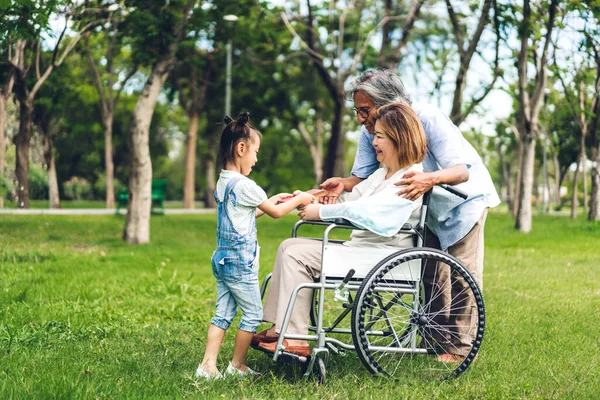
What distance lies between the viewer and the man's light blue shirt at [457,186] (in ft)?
14.7

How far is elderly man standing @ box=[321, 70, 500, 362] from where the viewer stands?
14.5 feet

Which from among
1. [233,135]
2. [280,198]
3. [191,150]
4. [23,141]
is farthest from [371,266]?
[191,150]

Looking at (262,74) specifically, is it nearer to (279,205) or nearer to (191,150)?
(191,150)


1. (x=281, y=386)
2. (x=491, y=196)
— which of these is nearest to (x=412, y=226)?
(x=491, y=196)

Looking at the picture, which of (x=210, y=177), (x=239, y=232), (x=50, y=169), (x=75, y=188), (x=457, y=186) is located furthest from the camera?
(x=75, y=188)

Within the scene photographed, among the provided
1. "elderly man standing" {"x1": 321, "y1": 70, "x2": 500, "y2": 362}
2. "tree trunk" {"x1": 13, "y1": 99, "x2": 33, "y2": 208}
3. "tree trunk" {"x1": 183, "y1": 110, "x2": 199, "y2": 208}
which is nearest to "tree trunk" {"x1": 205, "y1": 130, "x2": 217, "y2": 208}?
"tree trunk" {"x1": 183, "y1": 110, "x2": 199, "y2": 208}

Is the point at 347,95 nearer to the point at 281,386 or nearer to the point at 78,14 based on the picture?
the point at 281,386

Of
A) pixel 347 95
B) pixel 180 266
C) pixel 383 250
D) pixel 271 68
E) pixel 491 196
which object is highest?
pixel 271 68

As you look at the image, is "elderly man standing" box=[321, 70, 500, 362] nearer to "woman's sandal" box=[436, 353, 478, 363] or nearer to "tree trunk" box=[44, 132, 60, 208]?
"woman's sandal" box=[436, 353, 478, 363]

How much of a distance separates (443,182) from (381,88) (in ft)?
2.07

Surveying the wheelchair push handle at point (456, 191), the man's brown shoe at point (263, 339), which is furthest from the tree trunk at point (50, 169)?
the wheelchair push handle at point (456, 191)

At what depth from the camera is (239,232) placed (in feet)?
13.7

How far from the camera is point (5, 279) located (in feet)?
24.1

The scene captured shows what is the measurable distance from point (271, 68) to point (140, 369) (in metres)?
26.0
